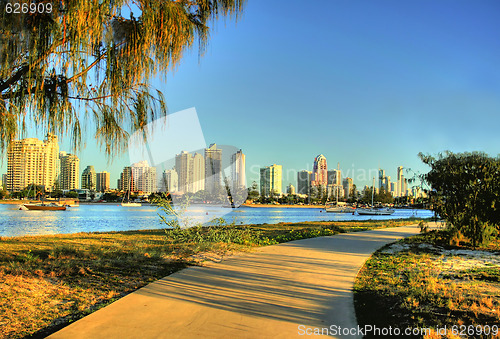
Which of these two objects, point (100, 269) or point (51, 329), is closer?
point (51, 329)

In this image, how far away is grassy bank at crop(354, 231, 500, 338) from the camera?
4613mm

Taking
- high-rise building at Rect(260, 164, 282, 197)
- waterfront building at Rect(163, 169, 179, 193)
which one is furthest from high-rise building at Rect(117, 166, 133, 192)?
high-rise building at Rect(260, 164, 282, 197)

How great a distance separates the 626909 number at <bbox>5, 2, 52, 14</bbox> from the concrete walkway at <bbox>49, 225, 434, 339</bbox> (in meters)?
4.13

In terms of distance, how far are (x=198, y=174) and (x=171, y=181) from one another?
1274 mm

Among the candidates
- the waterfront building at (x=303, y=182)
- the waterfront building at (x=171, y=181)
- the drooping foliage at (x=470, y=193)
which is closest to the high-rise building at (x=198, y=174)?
the waterfront building at (x=171, y=181)

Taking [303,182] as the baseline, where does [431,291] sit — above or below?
below

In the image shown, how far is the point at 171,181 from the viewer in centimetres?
1173

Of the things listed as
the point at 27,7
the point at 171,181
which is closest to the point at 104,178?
the point at 171,181

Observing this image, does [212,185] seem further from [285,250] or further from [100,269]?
[100,269]

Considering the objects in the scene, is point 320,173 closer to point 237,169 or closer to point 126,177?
point 237,169

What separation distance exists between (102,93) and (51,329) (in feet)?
12.0

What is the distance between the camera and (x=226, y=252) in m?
10.2

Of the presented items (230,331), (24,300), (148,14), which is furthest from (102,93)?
(230,331)

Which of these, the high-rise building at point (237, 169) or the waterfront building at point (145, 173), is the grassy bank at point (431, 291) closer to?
the waterfront building at point (145, 173)
